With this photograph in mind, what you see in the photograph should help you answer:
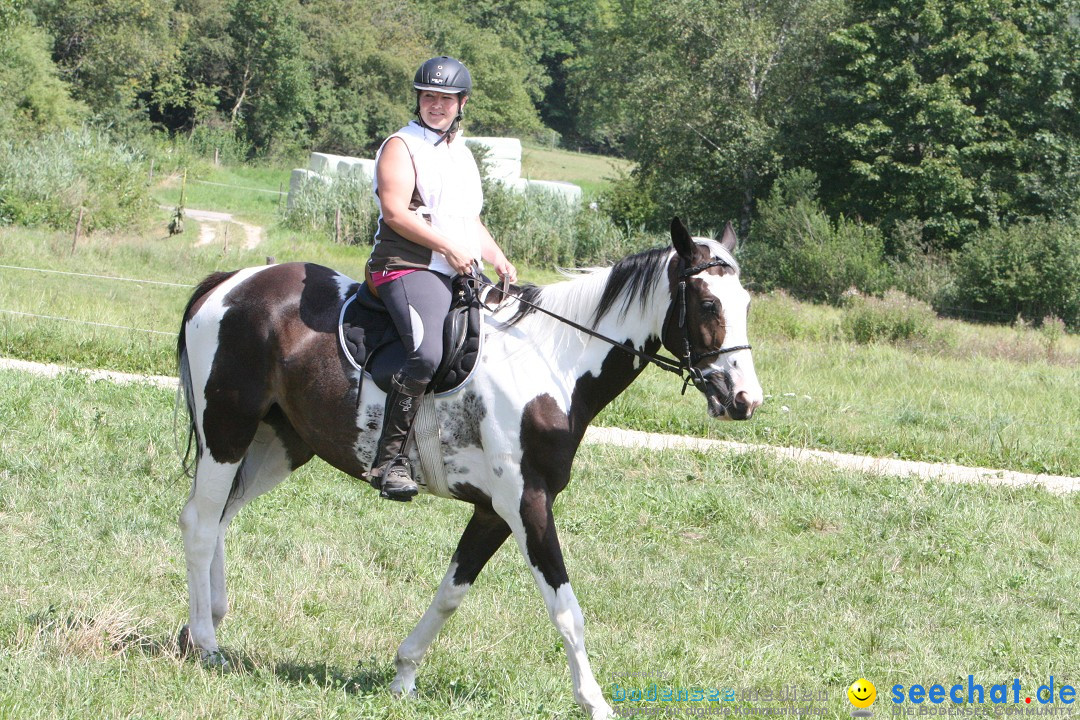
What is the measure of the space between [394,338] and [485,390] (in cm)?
50

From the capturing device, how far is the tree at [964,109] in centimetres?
3388

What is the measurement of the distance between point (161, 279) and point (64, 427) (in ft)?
40.8

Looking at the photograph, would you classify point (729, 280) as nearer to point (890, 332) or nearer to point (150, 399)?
point (150, 399)

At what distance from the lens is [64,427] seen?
902 centimetres

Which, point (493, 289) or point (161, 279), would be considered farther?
point (161, 279)

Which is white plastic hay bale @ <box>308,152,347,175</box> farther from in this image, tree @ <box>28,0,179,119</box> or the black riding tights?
the black riding tights

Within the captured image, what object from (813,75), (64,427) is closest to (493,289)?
(64,427)

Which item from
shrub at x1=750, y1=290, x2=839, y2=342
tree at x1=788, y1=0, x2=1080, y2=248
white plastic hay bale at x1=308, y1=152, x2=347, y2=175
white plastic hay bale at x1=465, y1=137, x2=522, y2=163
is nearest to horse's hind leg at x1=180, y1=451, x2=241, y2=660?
shrub at x1=750, y1=290, x2=839, y2=342

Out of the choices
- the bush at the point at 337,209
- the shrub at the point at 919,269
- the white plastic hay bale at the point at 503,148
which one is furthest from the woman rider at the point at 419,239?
the white plastic hay bale at the point at 503,148

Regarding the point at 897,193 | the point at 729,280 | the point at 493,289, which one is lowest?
the point at 897,193

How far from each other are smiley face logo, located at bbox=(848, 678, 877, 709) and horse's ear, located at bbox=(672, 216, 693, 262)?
211cm

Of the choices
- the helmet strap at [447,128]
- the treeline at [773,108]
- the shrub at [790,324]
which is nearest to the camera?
the helmet strap at [447,128]

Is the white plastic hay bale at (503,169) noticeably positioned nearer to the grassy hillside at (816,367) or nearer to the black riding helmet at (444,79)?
the grassy hillside at (816,367)

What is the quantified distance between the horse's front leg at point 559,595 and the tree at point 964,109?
31809 millimetres
